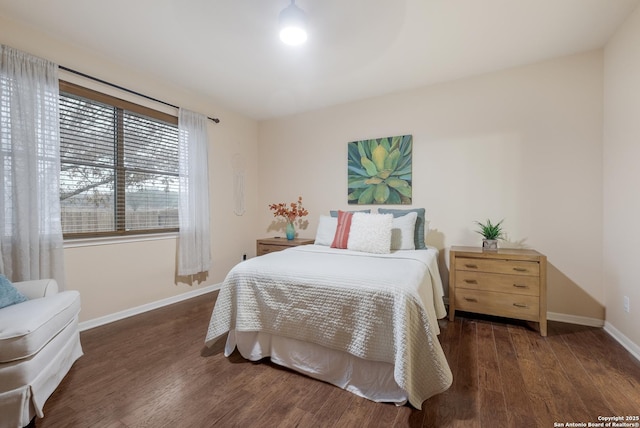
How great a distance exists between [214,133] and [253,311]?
2654 millimetres

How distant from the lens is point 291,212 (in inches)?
151

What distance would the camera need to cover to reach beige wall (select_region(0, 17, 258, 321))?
2.33 m

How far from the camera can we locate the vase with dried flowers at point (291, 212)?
3.72m

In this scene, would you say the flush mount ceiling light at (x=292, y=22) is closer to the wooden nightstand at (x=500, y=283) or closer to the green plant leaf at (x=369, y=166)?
the green plant leaf at (x=369, y=166)

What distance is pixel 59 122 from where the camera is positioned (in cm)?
224

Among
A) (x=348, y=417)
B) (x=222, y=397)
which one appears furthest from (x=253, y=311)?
(x=348, y=417)

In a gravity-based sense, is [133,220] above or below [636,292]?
above

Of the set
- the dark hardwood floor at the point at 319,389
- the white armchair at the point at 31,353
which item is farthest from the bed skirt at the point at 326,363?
the white armchair at the point at 31,353

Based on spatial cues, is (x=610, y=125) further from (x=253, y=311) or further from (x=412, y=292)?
(x=253, y=311)

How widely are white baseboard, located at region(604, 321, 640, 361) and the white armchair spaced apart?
3.59 meters

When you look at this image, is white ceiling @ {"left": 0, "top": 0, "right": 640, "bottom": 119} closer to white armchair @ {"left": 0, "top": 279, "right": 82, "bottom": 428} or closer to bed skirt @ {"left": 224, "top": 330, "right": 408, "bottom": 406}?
white armchair @ {"left": 0, "top": 279, "right": 82, "bottom": 428}

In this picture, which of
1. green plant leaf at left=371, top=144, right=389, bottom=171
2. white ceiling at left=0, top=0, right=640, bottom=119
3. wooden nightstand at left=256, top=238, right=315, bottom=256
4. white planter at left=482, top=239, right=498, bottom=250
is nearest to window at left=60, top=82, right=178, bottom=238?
white ceiling at left=0, top=0, right=640, bottom=119

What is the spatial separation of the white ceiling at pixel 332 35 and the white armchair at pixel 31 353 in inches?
79.4

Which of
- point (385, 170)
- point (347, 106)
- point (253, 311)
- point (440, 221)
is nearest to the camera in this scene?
point (253, 311)
